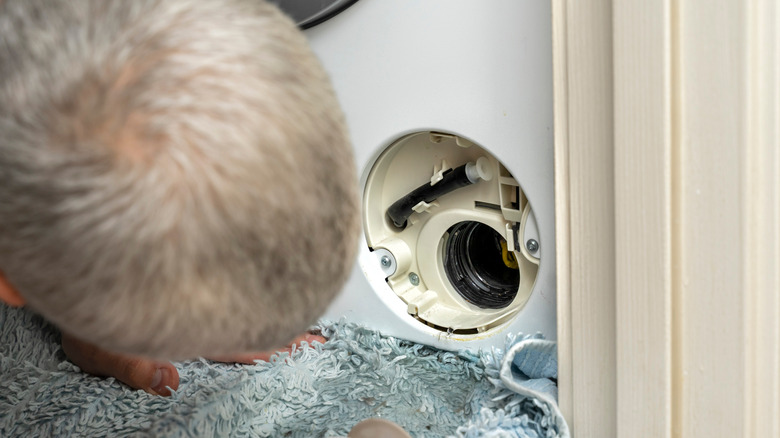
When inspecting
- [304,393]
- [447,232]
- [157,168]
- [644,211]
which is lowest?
[304,393]

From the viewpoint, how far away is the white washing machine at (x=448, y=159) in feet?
2.28

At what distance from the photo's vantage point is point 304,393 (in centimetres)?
78

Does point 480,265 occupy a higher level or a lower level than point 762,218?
lower

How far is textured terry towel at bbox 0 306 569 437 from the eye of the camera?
0.69 meters

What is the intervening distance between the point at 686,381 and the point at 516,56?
0.36 metres

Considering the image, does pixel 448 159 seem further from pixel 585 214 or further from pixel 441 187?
pixel 585 214

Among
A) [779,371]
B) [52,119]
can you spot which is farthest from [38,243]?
[779,371]

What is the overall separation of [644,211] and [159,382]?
0.58m

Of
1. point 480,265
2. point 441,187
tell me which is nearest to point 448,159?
point 441,187

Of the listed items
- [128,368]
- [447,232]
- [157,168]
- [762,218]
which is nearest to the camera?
[157,168]

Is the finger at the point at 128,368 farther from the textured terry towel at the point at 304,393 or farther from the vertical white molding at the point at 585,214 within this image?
the vertical white molding at the point at 585,214

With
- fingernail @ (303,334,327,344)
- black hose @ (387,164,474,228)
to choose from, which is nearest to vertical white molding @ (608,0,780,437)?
black hose @ (387,164,474,228)

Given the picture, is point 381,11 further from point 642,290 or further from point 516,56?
point 642,290

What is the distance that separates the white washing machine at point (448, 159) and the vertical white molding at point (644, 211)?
0.10m
